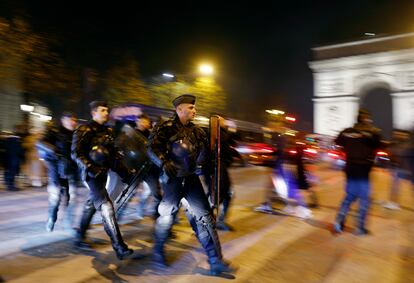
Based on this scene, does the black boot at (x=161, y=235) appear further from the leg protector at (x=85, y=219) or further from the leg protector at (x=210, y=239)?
the leg protector at (x=85, y=219)

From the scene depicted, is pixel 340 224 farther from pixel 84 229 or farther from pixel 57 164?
pixel 57 164

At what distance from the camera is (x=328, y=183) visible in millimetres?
13281

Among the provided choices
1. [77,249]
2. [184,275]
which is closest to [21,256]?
[77,249]

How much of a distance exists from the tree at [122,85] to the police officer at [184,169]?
20504mm

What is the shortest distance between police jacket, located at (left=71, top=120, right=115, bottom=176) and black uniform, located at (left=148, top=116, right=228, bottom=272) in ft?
2.45

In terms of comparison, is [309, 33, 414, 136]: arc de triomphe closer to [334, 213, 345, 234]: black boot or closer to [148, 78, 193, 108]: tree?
[148, 78, 193, 108]: tree

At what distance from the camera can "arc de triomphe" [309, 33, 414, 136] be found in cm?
4278

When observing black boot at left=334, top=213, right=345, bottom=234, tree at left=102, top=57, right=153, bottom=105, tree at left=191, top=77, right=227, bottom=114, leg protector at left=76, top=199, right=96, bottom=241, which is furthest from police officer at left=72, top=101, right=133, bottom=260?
tree at left=191, top=77, right=227, bottom=114

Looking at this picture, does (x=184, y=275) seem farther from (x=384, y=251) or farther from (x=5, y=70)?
(x=5, y=70)

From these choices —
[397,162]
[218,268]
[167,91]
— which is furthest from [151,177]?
[167,91]

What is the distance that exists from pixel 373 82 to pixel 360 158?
142 ft

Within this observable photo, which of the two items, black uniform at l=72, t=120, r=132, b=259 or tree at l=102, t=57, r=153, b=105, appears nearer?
black uniform at l=72, t=120, r=132, b=259

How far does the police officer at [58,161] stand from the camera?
5996 mm

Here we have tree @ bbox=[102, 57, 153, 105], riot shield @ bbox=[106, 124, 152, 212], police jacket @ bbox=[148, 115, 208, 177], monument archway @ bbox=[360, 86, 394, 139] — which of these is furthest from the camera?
monument archway @ bbox=[360, 86, 394, 139]
